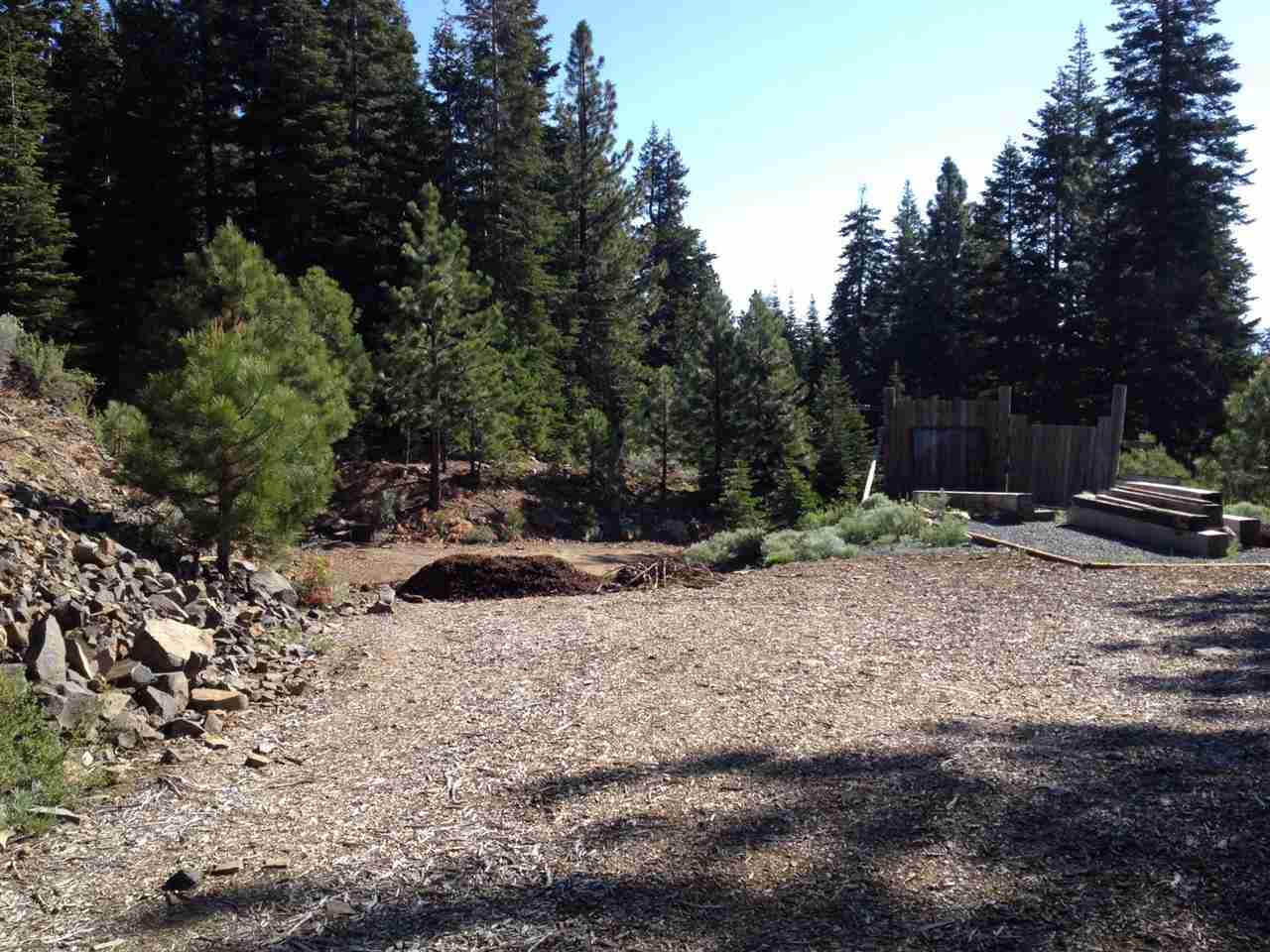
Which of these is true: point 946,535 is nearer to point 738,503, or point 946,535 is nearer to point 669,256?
point 738,503

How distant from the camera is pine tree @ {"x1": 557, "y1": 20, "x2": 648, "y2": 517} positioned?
31141 millimetres

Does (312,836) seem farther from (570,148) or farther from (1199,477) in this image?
(570,148)

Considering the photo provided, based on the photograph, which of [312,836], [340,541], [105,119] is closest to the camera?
[312,836]

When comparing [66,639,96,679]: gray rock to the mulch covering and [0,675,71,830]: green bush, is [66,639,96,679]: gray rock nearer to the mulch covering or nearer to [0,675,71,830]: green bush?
[0,675,71,830]: green bush

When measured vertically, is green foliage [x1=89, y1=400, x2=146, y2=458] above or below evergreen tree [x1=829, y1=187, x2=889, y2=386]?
below

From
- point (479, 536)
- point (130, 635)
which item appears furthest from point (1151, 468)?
point (130, 635)

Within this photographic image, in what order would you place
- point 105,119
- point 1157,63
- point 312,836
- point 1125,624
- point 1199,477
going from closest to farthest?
point 312,836 → point 1125,624 → point 1199,477 → point 105,119 → point 1157,63

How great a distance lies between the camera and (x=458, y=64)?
97.2ft

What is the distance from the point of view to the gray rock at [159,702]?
561cm

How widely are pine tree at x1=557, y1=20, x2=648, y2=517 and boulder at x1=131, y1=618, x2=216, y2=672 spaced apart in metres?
24.2

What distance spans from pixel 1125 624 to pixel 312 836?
6.08 meters

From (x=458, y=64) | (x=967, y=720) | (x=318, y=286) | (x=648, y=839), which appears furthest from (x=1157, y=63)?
(x=648, y=839)

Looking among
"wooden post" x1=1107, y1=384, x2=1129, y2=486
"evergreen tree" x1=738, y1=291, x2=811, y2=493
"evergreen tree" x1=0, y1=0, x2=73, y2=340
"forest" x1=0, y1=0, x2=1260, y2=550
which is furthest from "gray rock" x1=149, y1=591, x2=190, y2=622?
"evergreen tree" x1=738, y1=291, x2=811, y2=493

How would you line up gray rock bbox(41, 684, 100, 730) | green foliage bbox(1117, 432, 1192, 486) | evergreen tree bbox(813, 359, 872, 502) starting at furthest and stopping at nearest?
1. evergreen tree bbox(813, 359, 872, 502)
2. green foliage bbox(1117, 432, 1192, 486)
3. gray rock bbox(41, 684, 100, 730)
